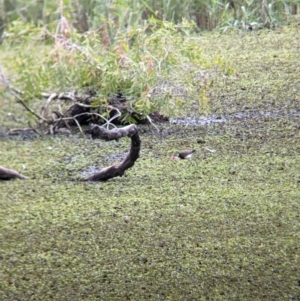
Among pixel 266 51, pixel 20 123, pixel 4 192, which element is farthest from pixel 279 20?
pixel 4 192

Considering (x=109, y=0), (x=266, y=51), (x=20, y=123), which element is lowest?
(x=20, y=123)

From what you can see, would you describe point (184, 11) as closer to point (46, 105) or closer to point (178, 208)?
point (46, 105)

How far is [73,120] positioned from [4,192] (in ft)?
2.79

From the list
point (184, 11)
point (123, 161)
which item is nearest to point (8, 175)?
point (123, 161)

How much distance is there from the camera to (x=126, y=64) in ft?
9.39

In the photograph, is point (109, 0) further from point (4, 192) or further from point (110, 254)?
point (110, 254)

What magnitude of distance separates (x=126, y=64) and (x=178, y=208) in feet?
2.93

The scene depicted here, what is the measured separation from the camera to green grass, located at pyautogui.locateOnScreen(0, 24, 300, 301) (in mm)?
1674

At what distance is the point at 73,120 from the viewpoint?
10.4 feet

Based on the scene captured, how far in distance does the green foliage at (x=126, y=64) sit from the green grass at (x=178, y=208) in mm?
152

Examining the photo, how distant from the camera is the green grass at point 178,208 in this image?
167 centimetres

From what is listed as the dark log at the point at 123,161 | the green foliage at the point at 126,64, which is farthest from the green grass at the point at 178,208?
the green foliage at the point at 126,64

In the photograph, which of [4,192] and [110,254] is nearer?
[110,254]

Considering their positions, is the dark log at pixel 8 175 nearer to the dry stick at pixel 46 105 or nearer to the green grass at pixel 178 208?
the green grass at pixel 178 208
